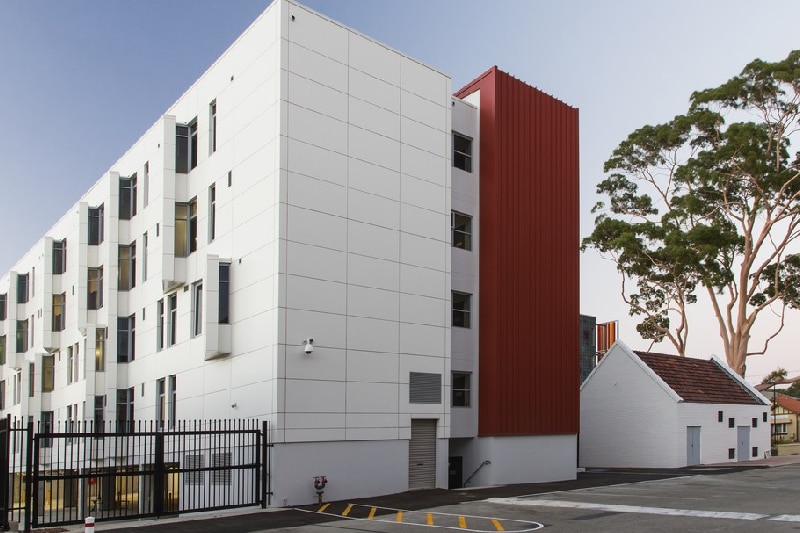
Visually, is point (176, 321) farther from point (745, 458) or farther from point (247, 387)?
point (745, 458)

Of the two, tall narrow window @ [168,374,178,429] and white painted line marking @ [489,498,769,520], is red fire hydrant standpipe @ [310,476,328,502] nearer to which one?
white painted line marking @ [489,498,769,520]

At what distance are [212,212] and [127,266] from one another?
368 inches

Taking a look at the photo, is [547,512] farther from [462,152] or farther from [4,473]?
[462,152]

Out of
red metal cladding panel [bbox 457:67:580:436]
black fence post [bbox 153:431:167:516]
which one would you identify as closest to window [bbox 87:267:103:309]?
red metal cladding panel [bbox 457:67:580:436]

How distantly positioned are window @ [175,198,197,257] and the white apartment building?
8 centimetres

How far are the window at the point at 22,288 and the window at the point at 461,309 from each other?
108ft

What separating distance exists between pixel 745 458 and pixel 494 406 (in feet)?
78.7

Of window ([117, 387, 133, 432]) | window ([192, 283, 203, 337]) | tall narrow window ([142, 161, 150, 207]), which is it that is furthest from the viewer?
tall narrow window ([142, 161, 150, 207])

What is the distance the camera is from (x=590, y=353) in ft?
250

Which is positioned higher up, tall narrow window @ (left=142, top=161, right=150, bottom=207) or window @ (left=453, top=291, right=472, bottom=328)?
tall narrow window @ (left=142, top=161, right=150, bottom=207)

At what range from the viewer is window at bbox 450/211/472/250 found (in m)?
31.1

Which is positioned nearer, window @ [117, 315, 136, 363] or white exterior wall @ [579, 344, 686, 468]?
window @ [117, 315, 136, 363]

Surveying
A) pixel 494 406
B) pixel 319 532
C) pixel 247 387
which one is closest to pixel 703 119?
pixel 494 406

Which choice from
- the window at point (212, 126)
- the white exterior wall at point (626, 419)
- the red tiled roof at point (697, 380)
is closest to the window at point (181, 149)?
the window at point (212, 126)
